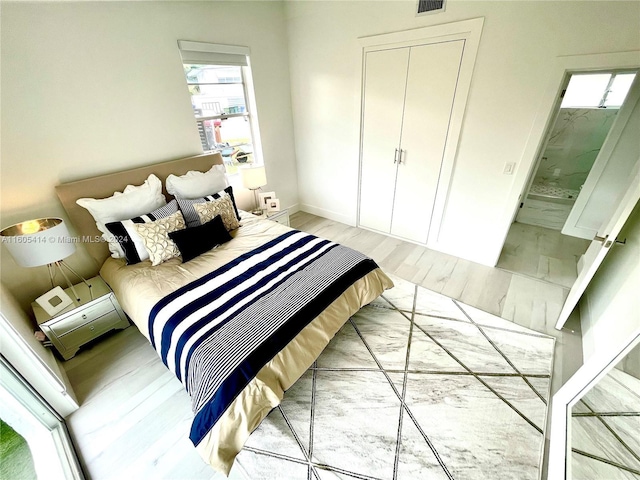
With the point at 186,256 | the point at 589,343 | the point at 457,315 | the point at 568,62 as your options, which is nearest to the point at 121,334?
the point at 186,256

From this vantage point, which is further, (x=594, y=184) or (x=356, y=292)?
(x=594, y=184)

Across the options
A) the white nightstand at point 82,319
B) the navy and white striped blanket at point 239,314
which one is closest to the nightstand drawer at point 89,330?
the white nightstand at point 82,319

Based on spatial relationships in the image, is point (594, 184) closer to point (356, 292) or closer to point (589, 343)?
point (589, 343)

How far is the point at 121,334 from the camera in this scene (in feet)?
6.84

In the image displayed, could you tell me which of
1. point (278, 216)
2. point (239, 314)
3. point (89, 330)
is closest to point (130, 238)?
point (89, 330)

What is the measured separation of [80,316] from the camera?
183 cm

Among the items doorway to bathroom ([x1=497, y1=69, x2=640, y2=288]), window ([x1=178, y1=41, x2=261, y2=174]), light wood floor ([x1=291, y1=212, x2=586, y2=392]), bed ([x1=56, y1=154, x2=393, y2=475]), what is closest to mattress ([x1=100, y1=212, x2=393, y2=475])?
bed ([x1=56, y1=154, x2=393, y2=475])

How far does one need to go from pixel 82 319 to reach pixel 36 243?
24.5 inches

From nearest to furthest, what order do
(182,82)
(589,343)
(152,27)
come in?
1. (589,343)
2. (152,27)
3. (182,82)

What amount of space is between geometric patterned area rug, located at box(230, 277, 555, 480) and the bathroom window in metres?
3.88

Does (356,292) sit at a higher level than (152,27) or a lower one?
lower

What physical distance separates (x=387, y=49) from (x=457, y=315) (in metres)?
2.63

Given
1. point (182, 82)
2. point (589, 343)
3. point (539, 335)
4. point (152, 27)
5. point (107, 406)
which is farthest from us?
point (182, 82)

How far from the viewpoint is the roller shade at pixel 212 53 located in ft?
7.75
